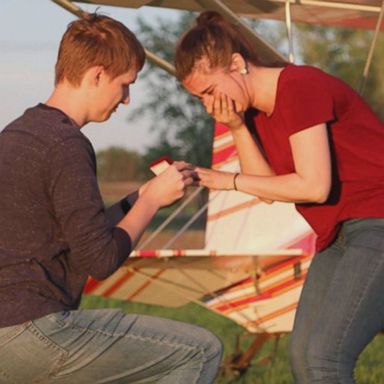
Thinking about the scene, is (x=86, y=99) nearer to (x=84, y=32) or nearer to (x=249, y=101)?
(x=84, y=32)

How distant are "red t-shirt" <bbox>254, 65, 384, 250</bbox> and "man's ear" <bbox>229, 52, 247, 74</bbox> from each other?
0.14m

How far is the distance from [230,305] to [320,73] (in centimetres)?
454

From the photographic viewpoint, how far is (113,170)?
202 feet

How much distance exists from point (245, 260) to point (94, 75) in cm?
485

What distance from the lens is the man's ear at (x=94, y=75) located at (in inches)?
153

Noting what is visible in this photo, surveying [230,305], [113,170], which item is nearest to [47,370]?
[230,305]

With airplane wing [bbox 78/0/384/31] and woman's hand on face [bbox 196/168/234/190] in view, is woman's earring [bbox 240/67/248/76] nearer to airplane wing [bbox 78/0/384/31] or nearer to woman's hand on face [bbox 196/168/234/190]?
woman's hand on face [bbox 196/168/234/190]

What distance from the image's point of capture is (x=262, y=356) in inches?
393

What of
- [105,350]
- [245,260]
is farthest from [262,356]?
[105,350]

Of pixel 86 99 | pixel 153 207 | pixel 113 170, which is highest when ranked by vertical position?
pixel 86 99

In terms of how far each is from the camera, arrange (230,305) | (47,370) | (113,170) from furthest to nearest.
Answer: (113,170)
(230,305)
(47,370)

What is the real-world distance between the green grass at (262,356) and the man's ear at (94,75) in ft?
15.1

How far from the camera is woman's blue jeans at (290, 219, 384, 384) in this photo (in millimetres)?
4512

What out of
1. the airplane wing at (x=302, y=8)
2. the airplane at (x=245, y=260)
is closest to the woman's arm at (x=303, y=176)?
the airplane wing at (x=302, y=8)
